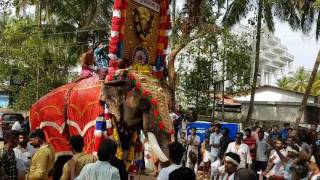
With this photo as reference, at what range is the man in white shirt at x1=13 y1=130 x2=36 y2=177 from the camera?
670cm

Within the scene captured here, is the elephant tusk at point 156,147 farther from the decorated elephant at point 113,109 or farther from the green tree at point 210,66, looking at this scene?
the green tree at point 210,66

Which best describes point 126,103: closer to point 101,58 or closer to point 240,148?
point 101,58

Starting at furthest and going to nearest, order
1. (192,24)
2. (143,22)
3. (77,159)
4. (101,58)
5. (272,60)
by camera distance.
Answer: (272,60) → (192,24) → (143,22) → (101,58) → (77,159)

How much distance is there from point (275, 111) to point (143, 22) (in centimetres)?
1597

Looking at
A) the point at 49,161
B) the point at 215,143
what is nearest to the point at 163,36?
the point at 215,143

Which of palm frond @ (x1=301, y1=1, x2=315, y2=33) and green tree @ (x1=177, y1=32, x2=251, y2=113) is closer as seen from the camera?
green tree @ (x1=177, y1=32, x2=251, y2=113)

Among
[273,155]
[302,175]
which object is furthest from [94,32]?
[302,175]

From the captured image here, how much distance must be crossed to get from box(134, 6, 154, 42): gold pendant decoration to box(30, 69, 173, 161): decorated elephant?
39.6 inches

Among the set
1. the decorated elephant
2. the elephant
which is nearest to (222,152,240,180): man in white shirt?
the decorated elephant

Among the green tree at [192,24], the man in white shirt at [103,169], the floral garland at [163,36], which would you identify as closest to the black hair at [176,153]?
the man in white shirt at [103,169]

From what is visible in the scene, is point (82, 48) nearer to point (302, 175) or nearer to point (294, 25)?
point (294, 25)

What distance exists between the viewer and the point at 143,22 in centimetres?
1008

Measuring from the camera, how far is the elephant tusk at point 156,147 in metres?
7.17

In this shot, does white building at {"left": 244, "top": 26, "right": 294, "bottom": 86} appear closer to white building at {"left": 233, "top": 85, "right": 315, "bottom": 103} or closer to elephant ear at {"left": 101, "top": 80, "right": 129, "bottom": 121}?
white building at {"left": 233, "top": 85, "right": 315, "bottom": 103}
